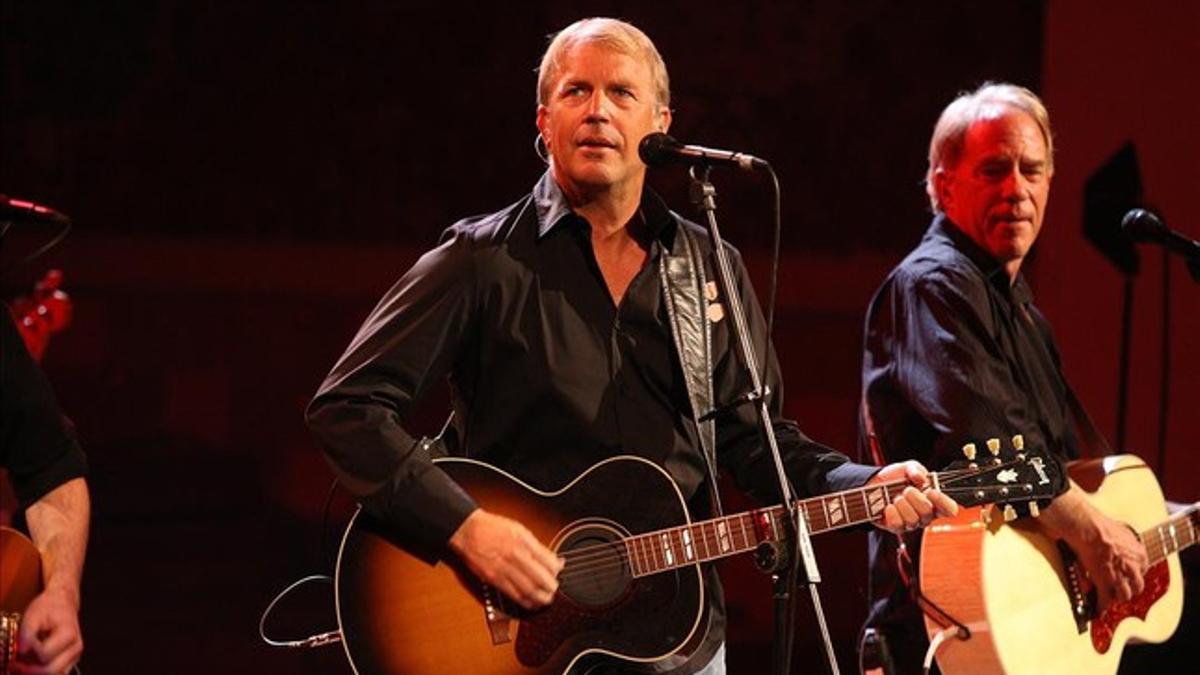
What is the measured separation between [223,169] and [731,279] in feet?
13.8

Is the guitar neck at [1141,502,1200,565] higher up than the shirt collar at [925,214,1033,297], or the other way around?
the shirt collar at [925,214,1033,297]

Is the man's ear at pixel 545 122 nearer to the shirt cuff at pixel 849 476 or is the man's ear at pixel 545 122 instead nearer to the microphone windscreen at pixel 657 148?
the microphone windscreen at pixel 657 148

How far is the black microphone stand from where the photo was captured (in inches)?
120

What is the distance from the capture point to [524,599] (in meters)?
3.25

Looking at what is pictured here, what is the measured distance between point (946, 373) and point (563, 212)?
49.5 inches

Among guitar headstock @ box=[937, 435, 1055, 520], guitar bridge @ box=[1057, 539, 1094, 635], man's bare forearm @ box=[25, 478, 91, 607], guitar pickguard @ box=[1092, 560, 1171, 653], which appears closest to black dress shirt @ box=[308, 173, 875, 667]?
guitar headstock @ box=[937, 435, 1055, 520]

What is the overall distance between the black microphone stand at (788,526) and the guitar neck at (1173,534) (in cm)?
197

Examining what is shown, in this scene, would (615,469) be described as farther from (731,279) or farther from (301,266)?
(301,266)

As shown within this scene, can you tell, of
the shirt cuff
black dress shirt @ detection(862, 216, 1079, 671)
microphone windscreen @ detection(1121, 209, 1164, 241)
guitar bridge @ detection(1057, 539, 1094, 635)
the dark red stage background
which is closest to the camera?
the shirt cuff

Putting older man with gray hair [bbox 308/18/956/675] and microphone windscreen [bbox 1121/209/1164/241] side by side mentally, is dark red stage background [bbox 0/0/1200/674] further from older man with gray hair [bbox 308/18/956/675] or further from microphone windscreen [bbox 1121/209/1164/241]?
older man with gray hair [bbox 308/18/956/675]

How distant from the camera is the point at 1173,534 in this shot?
4.86 metres

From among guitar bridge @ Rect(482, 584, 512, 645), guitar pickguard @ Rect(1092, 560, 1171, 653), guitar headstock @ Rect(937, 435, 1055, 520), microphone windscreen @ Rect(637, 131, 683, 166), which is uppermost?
microphone windscreen @ Rect(637, 131, 683, 166)

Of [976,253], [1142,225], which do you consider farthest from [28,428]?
[1142,225]

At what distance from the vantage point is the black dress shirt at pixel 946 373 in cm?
412
